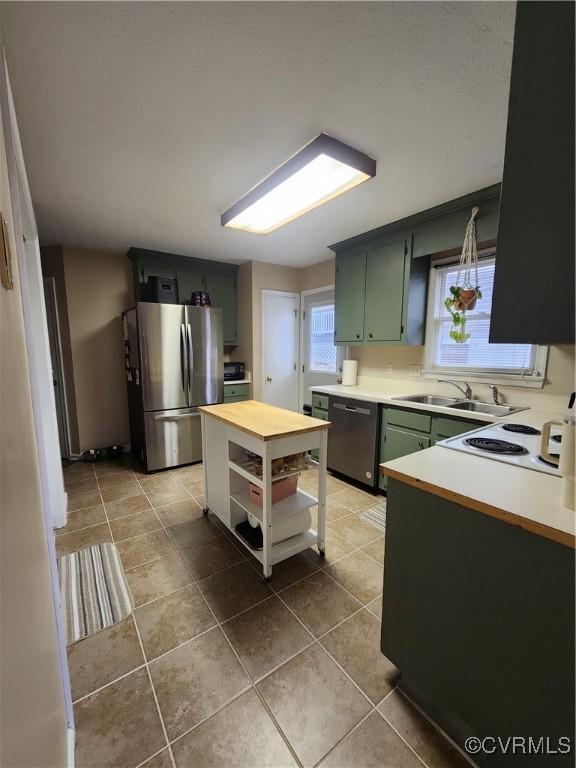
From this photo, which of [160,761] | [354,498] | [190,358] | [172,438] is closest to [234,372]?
[190,358]

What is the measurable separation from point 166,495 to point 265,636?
5.73ft

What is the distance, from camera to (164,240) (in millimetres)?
3268

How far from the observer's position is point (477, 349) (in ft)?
8.79

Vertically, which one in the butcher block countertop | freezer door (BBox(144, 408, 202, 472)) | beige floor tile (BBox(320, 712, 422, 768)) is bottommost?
beige floor tile (BBox(320, 712, 422, 768))

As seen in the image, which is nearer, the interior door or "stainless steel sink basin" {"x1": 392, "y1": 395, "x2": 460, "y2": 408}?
"stainless steel sink basin" {"x1": 392, "y1": 395, "x2": 460, "y2": 408}

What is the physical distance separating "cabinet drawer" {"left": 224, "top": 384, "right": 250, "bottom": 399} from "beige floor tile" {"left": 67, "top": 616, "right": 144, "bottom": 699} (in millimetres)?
2693

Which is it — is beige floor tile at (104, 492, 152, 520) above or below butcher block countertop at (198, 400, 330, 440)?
below

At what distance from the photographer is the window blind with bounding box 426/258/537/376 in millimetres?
2453

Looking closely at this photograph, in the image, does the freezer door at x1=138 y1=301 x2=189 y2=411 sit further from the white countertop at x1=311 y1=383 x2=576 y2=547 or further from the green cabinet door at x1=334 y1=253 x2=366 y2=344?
the white countertop at x1=311 y1=383 x2=576 y2=547

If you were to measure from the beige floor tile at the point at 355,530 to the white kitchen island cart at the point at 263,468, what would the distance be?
303mm

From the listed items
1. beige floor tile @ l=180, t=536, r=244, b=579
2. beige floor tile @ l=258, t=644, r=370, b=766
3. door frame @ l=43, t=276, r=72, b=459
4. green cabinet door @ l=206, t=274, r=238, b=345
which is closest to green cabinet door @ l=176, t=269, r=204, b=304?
green cabinet door @ l=206, t=274, r=238, b=345

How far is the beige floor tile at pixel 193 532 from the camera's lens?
220 centimetres

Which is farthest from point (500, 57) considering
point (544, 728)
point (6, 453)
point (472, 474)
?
point (544, 728)

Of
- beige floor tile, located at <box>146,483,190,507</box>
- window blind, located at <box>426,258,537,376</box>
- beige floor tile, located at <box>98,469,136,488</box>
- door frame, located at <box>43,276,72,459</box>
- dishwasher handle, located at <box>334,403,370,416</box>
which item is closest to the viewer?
window blind, located at <box>426,258,537,376</box>
